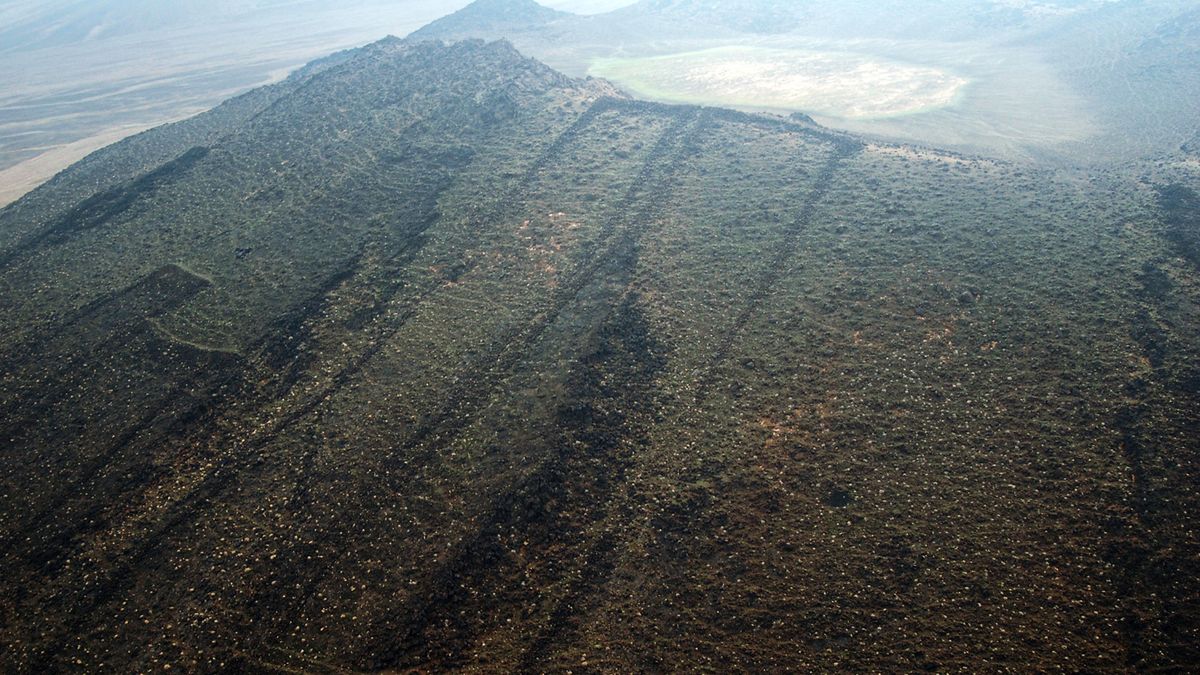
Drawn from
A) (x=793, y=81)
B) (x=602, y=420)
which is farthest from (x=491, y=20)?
(x=602, y=420)

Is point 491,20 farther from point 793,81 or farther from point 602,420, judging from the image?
point 602,420

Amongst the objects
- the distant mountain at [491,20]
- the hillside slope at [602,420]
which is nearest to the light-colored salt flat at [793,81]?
the distant mountain at [491,20]

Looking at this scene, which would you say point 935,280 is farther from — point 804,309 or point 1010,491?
point 1010,491

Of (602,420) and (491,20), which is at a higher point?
(491,20)

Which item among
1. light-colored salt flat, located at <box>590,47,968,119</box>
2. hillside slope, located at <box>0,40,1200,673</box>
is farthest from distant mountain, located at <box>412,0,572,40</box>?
hillside slope, located at <box>0,40,1200,673</box>

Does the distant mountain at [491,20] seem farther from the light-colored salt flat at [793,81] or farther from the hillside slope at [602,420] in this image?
the hillside slope at [602,420]

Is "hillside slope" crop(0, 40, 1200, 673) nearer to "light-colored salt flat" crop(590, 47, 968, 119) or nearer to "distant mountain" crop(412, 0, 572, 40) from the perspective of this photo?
"light-colored salt flat" crop(590, 47, 968, 119)

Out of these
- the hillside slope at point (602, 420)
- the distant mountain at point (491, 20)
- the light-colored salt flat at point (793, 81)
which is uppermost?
the distant mountain at point (491, 20)

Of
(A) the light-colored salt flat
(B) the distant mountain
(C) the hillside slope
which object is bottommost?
(C) the hillside slope

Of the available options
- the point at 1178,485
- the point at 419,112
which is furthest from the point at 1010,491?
the point at 419,112
